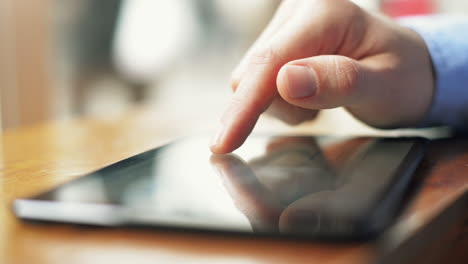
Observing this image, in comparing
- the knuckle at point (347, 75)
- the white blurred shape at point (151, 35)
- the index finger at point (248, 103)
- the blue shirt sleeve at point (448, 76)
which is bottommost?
the white blurred shape at point (151, 35)

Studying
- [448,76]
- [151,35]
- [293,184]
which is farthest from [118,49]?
[293,184]

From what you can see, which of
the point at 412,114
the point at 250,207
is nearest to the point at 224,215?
the point at 250,207

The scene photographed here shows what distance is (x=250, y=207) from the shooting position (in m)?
0.23

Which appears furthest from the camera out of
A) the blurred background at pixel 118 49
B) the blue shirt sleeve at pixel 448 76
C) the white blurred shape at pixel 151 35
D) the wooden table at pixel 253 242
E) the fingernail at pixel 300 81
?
the white blurred shape at pixel 151 35

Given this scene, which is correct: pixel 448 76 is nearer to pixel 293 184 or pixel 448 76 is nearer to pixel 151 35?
pixel 293 184

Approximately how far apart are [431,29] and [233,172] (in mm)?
305

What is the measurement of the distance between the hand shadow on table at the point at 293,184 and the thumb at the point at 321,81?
3 cm

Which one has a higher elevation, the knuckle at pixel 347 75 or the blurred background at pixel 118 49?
the knuckle at pixel 347 75

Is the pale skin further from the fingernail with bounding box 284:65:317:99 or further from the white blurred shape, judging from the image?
the white blurred shape

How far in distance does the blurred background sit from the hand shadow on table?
3.05 feet

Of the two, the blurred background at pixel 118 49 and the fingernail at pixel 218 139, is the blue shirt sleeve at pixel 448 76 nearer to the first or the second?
the fingernail at pixel 218 139

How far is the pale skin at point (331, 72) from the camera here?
0.36 meters

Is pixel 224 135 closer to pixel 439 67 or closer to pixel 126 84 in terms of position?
pixel 439 67

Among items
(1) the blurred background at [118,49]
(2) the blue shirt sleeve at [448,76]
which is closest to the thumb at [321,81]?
(2) the blue shirt sleeve at [448,76]
